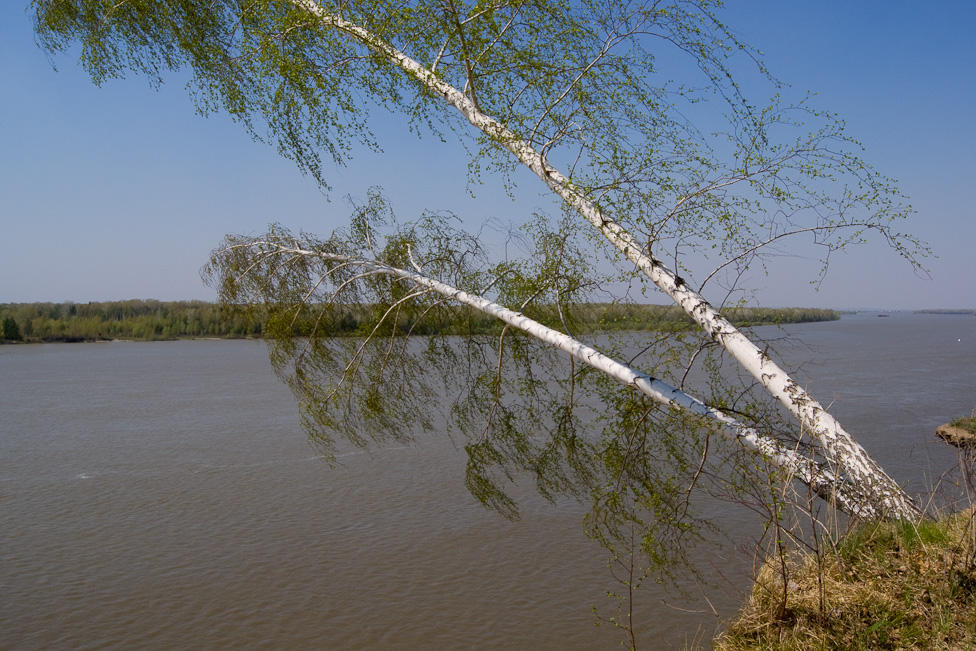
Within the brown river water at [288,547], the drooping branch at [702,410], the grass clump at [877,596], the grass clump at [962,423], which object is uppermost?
the drooping branch at [702,410]

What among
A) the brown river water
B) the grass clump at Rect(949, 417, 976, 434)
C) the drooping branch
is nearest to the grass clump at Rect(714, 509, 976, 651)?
the drooping branch

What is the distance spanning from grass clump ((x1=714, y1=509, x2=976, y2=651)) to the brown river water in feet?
3.03

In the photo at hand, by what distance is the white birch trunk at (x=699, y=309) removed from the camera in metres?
4.04

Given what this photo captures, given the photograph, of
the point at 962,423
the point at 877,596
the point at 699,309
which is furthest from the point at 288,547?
the point at 962,423

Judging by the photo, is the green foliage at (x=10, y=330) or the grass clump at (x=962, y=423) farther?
the green foliage at (x=10, y=330)

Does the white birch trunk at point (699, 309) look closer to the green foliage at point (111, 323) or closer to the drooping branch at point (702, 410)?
the drooping branch at point (702, 410)

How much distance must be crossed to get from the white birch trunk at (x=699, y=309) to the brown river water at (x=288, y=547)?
15.5 inches

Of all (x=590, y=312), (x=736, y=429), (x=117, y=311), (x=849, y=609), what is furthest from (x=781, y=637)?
(x=117, y=311)

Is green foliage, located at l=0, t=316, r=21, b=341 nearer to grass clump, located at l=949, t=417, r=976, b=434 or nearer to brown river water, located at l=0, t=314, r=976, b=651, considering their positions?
brown river water, located at l=0, t=314, r=976, b=651

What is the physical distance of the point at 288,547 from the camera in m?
8.51

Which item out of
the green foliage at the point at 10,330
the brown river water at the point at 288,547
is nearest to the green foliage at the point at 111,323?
the green foliage at the point at 10,330

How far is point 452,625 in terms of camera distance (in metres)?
6.68

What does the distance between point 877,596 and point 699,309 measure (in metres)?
1.83

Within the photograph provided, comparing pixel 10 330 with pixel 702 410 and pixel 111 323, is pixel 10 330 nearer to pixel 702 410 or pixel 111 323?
pixel 111 323
